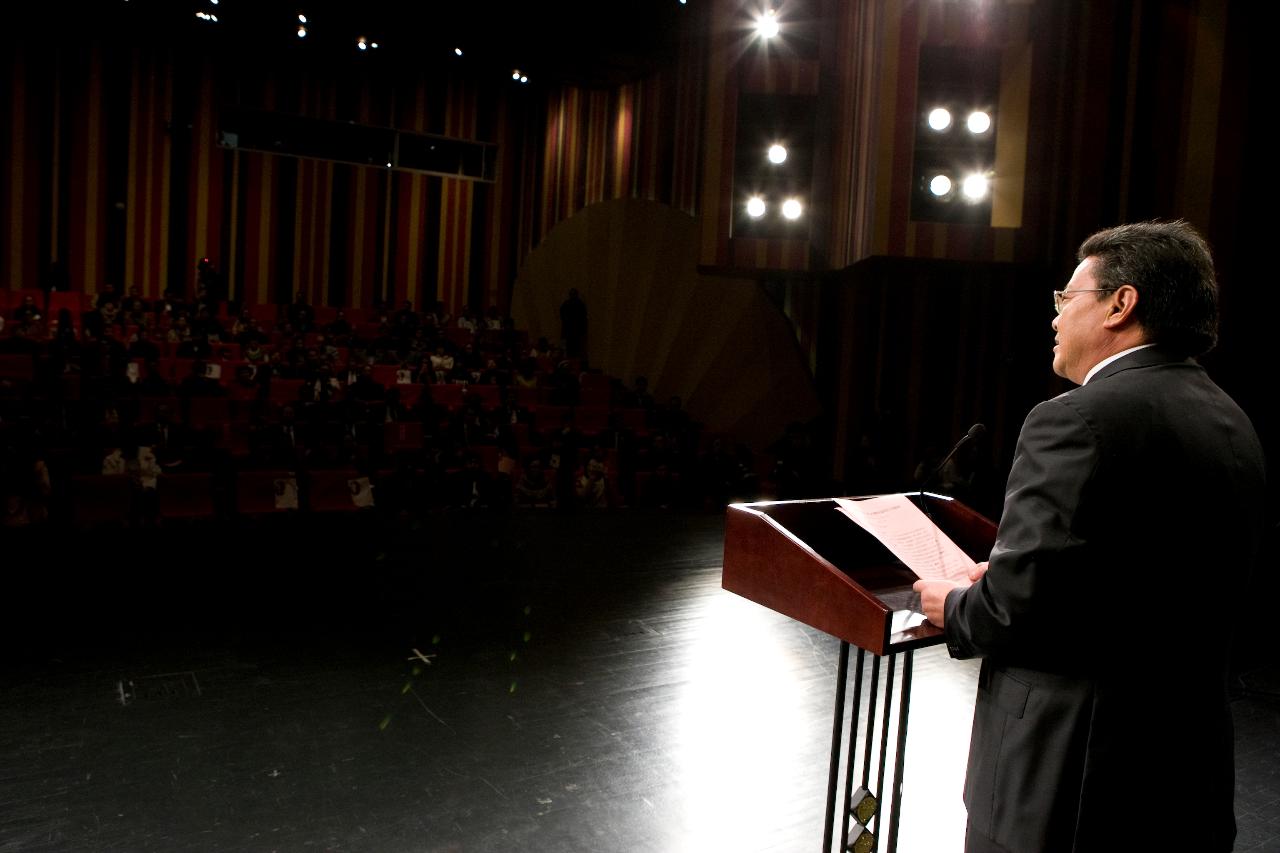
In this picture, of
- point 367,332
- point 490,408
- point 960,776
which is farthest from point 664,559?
point 367,332

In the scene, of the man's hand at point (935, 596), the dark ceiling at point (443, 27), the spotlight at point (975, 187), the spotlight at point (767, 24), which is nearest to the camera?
the man's hand at point (935, 596)

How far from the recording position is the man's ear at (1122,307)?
1.15 meters

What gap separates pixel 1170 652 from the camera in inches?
43.3

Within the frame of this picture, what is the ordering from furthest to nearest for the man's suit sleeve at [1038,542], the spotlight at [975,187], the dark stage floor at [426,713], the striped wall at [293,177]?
the striped wall at [293,177]
the spotlight at [975,187]
the dark stage floor at [426,713]
the man's suit sleeve at [1038,542]

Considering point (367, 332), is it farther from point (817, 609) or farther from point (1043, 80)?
point (817, 609)

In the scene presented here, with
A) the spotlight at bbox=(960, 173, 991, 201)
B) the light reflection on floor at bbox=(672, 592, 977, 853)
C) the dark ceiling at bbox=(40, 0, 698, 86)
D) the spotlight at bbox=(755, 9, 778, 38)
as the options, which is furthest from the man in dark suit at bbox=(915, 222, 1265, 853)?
the dark ceiling at bbox=(40, 0, 698, 86)

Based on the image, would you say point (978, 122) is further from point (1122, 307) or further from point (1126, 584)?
point (1126, 584)

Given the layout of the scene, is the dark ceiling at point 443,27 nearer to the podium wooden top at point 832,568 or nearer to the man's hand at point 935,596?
the podium wooden top at point 832,568

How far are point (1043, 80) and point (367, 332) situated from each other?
7449 mm

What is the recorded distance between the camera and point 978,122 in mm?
5988

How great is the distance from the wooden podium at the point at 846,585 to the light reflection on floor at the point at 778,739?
73 cm

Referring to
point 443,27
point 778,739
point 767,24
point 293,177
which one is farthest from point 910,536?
point 293,177

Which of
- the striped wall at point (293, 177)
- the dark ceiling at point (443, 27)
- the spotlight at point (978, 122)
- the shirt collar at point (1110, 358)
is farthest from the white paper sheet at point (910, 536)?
the striped wall at point (293, 177)

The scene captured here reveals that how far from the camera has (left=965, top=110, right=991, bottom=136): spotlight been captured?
599 cm
